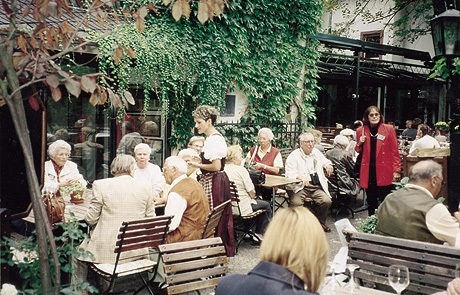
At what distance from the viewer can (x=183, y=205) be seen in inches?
191

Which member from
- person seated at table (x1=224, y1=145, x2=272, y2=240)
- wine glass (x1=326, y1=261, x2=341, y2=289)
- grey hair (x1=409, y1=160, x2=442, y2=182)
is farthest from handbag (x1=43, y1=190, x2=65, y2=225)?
grey hair (x1=409, y1=160, x2=442, y2=182)

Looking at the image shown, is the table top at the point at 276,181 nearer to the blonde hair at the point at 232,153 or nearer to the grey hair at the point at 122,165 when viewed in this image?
the blonde hair at the point at 232,153

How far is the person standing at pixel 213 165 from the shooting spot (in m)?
5.84

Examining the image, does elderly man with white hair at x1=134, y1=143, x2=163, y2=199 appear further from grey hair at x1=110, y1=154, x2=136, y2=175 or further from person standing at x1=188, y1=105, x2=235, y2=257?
grey hair at x1=110, y1=154, x2=136, y2=175

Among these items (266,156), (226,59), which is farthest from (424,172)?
(226,59)

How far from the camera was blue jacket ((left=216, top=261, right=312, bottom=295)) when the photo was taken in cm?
192

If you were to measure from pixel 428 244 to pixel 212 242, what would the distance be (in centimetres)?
166

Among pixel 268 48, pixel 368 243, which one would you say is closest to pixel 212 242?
pixel 368 243

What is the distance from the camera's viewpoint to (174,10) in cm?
269

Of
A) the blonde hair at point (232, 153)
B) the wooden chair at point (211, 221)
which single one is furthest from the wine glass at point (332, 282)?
the blonde hair at point (232, 153)

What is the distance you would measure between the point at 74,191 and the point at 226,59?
16.4 ft

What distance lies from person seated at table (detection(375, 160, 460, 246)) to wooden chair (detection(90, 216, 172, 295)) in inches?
77.3

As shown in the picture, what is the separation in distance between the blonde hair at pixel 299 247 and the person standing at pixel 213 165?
12.5 feet

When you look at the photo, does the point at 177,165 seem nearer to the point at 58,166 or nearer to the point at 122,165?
the point at 122,165
